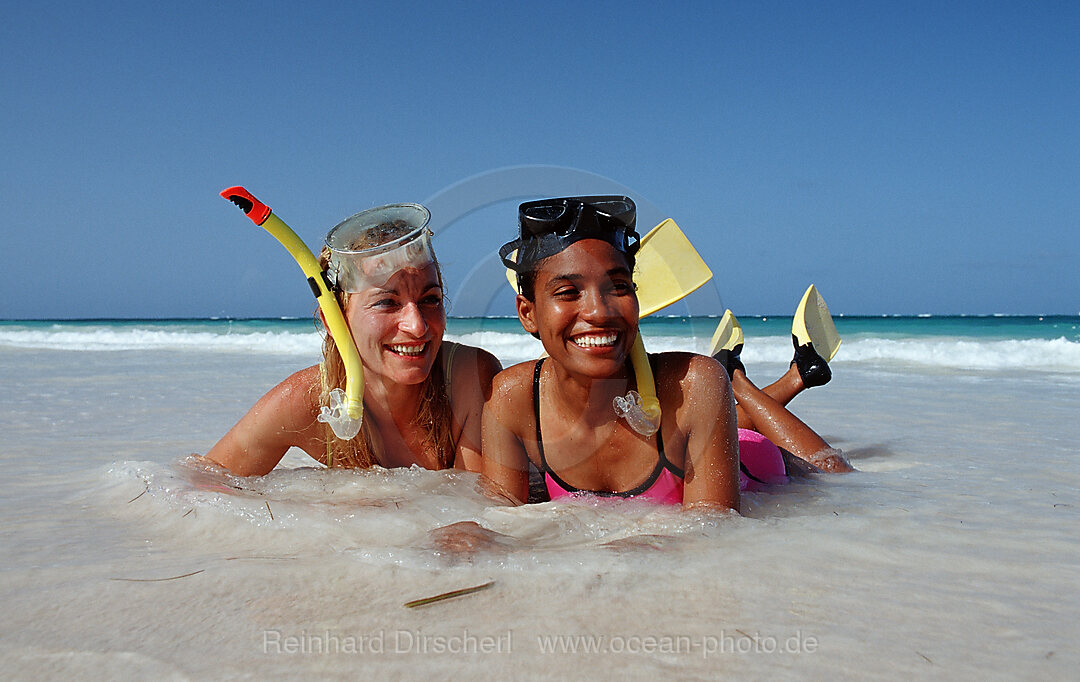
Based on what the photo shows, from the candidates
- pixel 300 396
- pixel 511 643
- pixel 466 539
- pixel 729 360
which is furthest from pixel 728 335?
pixel 511 643

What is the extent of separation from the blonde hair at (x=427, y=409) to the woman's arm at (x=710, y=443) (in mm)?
1221

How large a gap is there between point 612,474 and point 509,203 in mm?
1136

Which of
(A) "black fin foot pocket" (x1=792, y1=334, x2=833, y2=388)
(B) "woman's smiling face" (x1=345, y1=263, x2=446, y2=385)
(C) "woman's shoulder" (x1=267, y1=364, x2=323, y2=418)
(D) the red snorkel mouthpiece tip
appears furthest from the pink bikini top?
(A) "black fin foot pocket" (x1=792, y1=334, x2=833, y2=388)

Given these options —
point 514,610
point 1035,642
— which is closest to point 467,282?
point 514,610

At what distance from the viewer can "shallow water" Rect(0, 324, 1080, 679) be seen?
1.63 metres

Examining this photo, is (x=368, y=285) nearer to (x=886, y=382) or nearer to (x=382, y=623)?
(x=382, y=623)

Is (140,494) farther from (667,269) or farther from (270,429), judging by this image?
(667,269)

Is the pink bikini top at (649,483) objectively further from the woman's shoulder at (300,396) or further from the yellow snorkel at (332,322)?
the woman's shoulder at (300,396)

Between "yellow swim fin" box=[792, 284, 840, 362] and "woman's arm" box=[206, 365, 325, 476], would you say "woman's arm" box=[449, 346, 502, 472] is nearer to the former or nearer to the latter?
"woman's arm" box=[206, 365, 325, 476]

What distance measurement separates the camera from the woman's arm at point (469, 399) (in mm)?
3248

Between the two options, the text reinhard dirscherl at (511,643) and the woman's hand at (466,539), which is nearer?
the text reinhard dirscherl at (511,643)

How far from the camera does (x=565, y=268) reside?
2621 millimetres

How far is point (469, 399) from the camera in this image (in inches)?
128

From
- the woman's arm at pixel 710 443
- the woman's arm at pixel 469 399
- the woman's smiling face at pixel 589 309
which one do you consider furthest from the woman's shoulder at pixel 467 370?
the woman's arm at pixel 710 443
